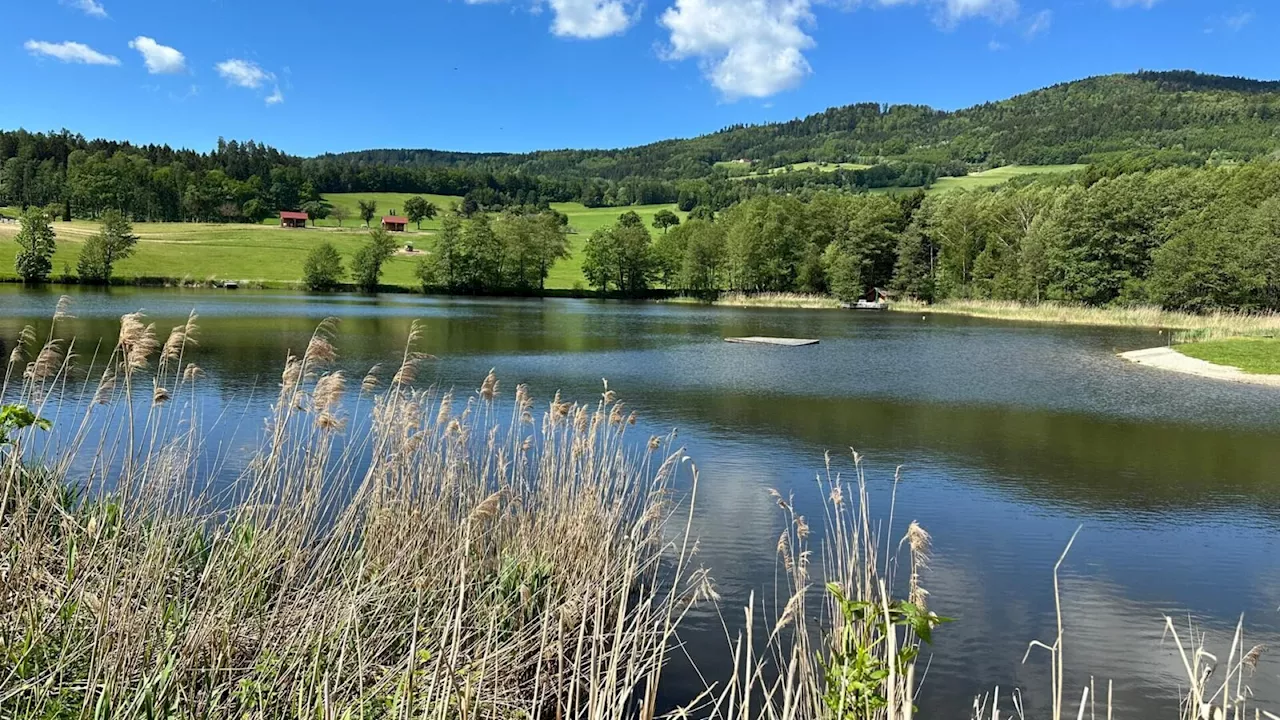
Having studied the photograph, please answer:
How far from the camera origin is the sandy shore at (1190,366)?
1033 inches

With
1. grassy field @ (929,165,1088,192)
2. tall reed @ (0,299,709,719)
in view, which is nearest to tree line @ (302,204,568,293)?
grassy field @ (929,165,1088,192)

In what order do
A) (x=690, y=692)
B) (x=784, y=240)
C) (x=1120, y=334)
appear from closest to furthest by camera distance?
(x=690, y=692), (x=1120, y=334), (x=784, y=240)

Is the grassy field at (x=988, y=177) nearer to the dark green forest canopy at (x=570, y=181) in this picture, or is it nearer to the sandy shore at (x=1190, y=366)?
the dark green forest canopy at (x=570, y=181)

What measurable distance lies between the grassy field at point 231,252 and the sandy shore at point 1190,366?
234ft

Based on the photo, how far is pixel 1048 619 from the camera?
26.7 ft

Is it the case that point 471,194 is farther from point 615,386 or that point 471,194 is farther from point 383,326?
point 615,386

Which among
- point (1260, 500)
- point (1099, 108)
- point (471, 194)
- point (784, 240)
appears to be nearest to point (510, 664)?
point (1260, 500)

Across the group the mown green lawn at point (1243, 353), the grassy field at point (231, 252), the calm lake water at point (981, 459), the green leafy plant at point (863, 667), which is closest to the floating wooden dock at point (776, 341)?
the calm lake water at point (981, 459)

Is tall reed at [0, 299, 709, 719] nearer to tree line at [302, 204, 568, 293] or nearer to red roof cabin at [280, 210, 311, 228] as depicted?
tree line at [302, 204, 568, 293]

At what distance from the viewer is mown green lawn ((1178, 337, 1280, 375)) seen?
28.0m

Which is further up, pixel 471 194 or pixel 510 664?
pixel 471 194

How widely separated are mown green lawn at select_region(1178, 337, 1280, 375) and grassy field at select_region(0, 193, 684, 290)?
72158 mm

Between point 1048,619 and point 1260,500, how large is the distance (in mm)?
7906

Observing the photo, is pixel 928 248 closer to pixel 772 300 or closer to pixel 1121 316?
pixel 772 300
